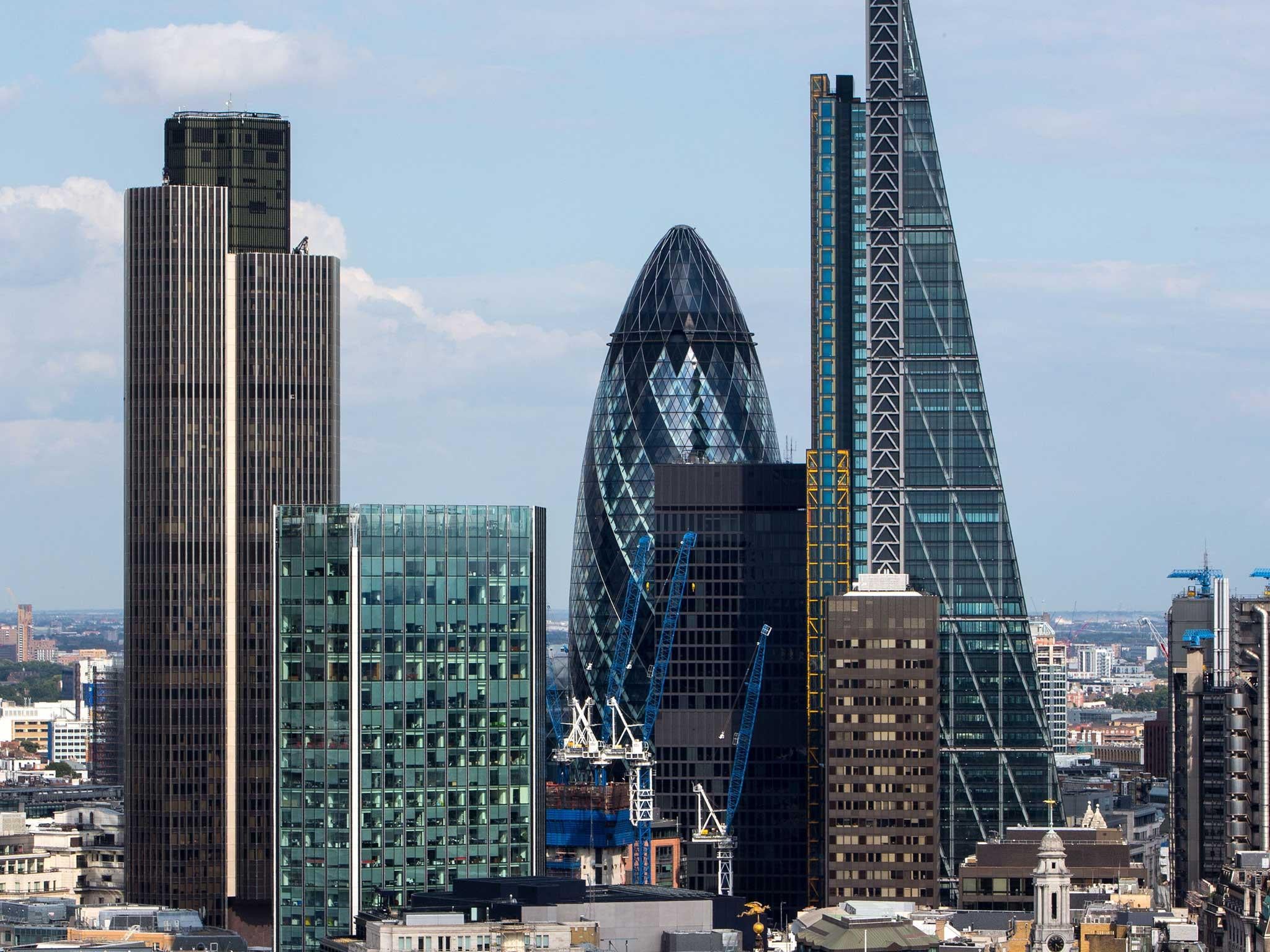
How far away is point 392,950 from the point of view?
7869 inches

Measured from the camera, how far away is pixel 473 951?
19975 centimetres

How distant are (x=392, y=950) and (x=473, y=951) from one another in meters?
4.57
